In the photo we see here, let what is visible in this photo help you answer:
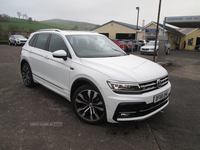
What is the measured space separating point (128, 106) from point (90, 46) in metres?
1.73

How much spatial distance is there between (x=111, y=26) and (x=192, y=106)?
36.1 m

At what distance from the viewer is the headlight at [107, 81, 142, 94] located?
2.37 m

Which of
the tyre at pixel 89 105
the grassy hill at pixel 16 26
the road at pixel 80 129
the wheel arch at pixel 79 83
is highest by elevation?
the grassy hill at pixel 16 26

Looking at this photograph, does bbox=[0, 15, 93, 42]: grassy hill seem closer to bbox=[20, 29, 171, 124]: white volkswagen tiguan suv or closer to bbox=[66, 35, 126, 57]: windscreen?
bbox=[20, 29, 171, 124]: white volkswagen tiguan suv

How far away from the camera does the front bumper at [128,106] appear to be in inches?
91.8

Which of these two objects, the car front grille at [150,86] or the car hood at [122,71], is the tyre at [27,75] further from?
the car front grille at [150,86]

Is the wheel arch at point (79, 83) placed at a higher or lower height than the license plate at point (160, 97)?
higher

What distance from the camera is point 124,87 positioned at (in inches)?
93.5

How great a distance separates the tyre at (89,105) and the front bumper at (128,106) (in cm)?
18

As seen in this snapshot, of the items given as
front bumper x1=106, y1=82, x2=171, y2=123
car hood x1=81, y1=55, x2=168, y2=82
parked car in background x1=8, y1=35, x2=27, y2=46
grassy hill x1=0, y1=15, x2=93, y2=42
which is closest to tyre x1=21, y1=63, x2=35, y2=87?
car hood x1=81, y1=55, x2=168, y2=82

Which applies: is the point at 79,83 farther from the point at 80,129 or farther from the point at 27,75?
the point at 27,75

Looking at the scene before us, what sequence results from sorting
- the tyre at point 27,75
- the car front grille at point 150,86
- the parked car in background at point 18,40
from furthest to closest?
the parked car in background at point 18,40 → the tyre at point 27,75 → the car front grille at point 150,86

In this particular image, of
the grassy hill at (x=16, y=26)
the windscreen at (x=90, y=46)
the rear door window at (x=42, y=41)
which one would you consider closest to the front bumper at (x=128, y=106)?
the windscreen at (x=90, y=46)

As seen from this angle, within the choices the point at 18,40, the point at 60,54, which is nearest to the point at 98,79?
the point at 60,54
